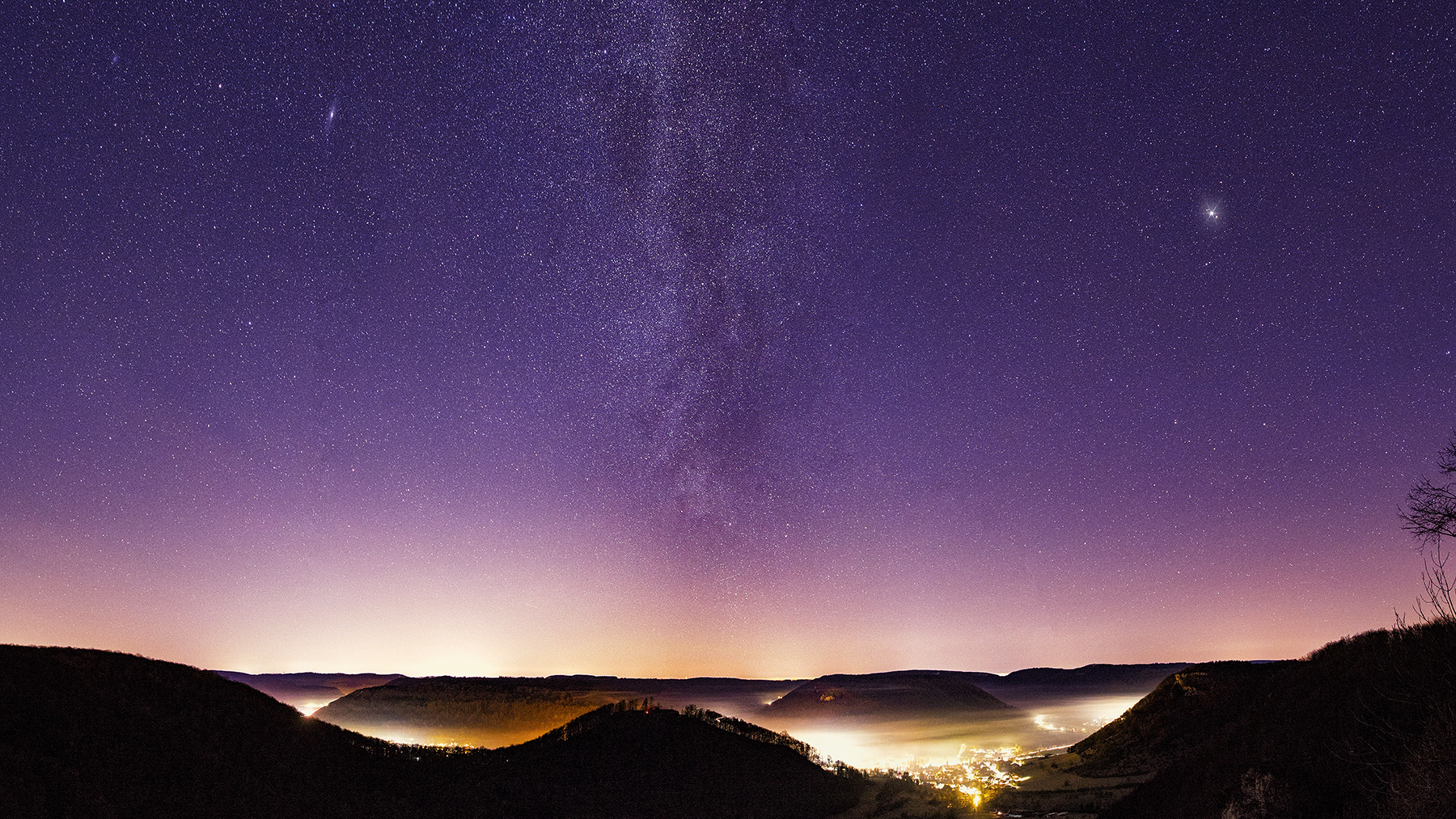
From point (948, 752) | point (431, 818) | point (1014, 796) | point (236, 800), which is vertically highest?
point (236, 800)

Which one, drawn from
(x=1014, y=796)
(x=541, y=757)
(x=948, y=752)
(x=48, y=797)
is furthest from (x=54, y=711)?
(x=948, y=752)

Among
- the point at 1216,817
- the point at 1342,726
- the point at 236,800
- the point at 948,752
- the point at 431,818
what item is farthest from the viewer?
the point at 948,752

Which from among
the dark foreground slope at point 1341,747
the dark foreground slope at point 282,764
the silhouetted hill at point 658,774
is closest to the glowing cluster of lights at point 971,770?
the silhouetted hill at point 658,774

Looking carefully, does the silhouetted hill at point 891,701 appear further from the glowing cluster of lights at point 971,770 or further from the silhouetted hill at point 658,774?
the silhouetted hill at point 658,774

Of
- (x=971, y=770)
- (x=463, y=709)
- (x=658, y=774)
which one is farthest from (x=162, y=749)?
(x=463, y=709)

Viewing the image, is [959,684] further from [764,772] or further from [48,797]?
[48,797]

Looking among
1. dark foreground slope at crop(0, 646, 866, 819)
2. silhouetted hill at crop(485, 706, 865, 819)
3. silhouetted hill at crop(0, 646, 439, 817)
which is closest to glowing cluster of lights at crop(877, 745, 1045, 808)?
silhouetted hill at crop(485, 706, 865, 819)
